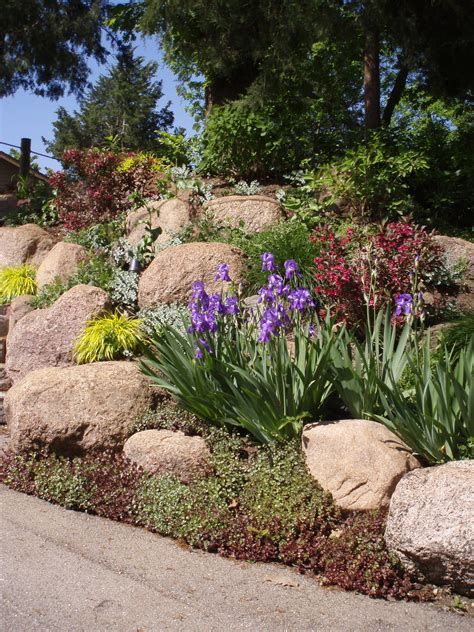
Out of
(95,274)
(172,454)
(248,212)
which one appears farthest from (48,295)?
(172,454)

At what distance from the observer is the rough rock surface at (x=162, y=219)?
10.1m

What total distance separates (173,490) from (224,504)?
16.9 inches

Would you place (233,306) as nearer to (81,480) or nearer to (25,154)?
(81,480)

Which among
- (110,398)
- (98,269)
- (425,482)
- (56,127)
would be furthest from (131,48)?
(56,127)

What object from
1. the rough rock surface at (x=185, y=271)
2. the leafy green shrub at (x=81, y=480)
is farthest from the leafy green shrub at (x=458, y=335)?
the leafy green shrub at (x=81, y=480)

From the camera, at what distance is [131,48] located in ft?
57.1

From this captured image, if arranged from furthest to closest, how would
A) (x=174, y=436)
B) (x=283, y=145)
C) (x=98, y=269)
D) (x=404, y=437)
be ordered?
(x=283, y=145), (x=98, y=269), (x=174, y=436), (x=404, y=437)

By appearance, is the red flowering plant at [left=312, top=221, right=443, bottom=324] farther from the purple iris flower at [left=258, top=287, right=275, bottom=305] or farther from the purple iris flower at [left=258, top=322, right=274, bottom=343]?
the purple iris flower at [left=258, top=322, right=274, bottom=343]

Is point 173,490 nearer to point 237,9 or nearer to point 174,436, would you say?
point 174,436

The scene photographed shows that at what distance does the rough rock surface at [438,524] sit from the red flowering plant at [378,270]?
2.78 metres

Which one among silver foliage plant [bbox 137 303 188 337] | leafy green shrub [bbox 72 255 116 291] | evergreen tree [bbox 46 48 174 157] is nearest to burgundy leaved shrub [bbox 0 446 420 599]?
silver foliage plant [bbox 137 303 188 337]

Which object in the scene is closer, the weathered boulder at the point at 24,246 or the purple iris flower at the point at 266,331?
the purple iris flower at the point at 266,331

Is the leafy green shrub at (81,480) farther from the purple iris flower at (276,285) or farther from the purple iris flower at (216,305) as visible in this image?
the purple iris flower at (276,285)

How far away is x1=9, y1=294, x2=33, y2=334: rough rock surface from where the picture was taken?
31.4 feet
